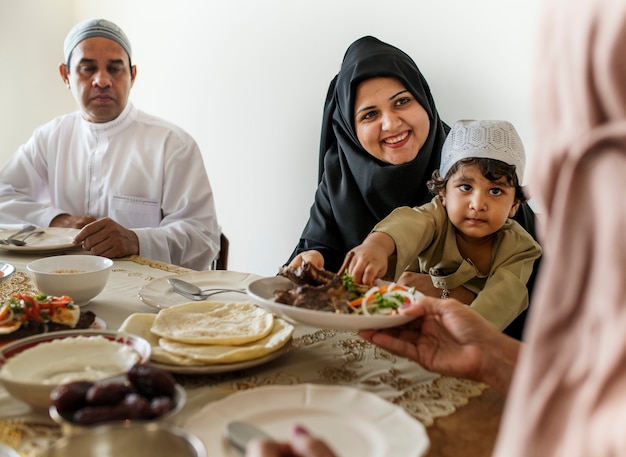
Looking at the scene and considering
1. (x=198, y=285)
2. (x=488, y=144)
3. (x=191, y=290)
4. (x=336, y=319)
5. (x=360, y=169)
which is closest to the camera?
(x=336, y=319)

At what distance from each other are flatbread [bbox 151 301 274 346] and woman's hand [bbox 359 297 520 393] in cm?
26

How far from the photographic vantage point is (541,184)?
0.62 m

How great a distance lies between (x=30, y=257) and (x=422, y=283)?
1441 millimetres

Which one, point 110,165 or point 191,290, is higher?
point 110,165

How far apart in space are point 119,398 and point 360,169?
204 centimetres

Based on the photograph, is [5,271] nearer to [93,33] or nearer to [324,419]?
[324,419]

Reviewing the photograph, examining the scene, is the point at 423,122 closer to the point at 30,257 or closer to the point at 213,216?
the point at 213,216

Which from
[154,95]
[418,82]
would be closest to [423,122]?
[418,82]

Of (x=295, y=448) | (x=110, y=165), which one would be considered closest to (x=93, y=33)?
(x=110, y=165)

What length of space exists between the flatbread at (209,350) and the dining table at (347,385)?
0.03 m

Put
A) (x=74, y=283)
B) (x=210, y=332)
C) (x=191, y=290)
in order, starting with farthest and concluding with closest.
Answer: (x=191, y=290) → (x=74, y=283) → (x=210, y=332)

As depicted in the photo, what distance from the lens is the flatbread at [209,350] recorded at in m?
1.21

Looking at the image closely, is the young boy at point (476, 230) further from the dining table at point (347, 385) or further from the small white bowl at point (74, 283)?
the small white bowl at point (74, 283)

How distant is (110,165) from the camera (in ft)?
10.5
